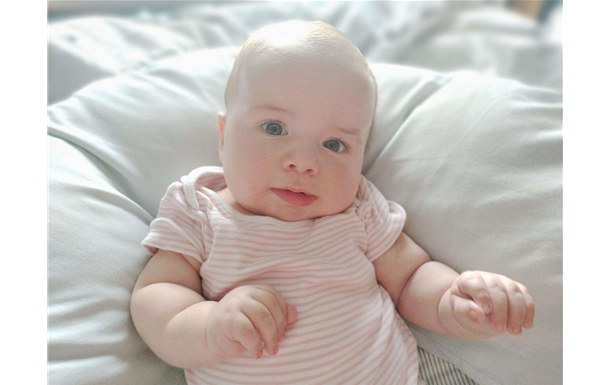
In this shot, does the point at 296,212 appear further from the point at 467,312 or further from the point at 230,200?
the point at 467,312

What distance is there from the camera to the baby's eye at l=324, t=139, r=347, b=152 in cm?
93

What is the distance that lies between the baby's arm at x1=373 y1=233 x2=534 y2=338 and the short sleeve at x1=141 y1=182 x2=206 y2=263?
1.16 ft

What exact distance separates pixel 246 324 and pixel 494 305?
1.26 ft

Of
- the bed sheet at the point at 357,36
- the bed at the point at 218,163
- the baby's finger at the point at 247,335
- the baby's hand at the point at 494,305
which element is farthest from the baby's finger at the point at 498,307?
the bed sheet at the point at 357,36

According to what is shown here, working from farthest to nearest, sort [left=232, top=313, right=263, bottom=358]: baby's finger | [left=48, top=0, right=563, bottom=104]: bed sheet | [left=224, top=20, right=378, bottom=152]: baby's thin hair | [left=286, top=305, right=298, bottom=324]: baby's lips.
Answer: [left=48, top=0, right=563, bottom=104]: bed sheet < [left=224, top=20, right=378, bottom=152]: baby's thin hair < [left=286, top=305, right=298, bottom=324]: baby's lips < [left=232, top=313, right=263, bottom=358]: baby's finger

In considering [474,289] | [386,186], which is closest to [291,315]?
[474,289]

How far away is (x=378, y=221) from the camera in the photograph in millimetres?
979

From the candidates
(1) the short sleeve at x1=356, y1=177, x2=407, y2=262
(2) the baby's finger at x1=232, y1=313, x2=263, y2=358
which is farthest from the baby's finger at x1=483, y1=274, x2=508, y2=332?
(2) the baby's finger at x1=232, y1=313, x2=263, y2=358

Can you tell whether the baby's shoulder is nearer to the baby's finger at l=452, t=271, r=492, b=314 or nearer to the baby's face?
the baby's face
